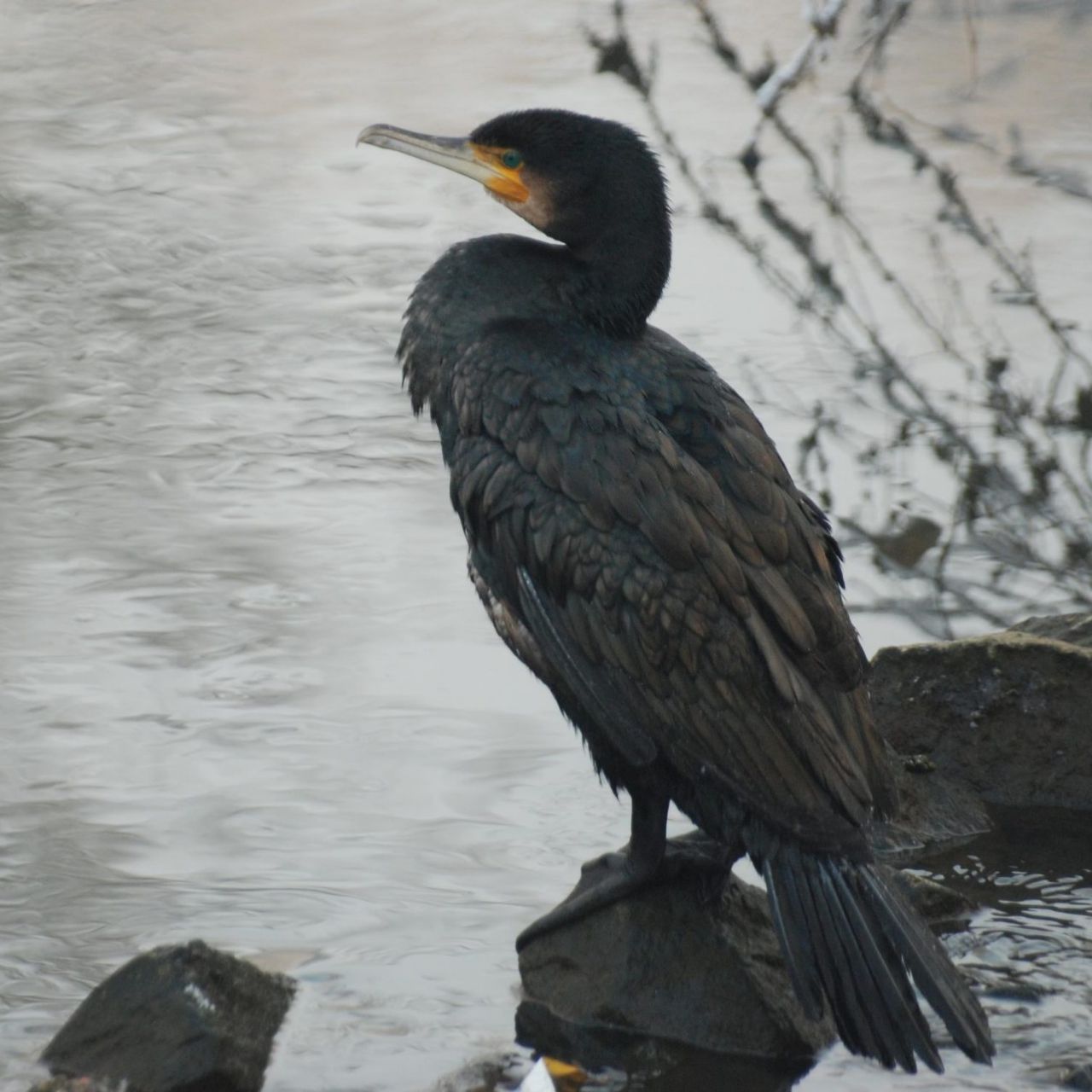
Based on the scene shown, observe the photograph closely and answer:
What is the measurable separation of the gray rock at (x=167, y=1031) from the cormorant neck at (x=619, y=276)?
145 cm

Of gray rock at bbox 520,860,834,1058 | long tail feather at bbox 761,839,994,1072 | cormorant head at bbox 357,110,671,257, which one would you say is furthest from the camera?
cormorant head at bbox 357,110,671,257

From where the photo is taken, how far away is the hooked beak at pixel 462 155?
439 centimetres

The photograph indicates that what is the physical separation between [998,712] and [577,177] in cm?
163

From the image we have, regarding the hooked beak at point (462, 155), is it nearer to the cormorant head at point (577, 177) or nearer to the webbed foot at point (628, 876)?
the cormorant head at point (577, 177)

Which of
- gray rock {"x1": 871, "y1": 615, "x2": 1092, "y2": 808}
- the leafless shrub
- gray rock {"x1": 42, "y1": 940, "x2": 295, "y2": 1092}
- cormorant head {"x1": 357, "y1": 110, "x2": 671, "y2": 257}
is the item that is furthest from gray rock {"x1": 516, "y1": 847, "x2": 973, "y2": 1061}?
the leafless shrub

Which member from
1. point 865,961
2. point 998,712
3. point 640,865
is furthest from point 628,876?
point 998,712

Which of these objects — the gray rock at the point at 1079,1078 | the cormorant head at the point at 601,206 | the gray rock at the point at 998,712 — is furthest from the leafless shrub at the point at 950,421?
the gray rock at the point at 1079,1078

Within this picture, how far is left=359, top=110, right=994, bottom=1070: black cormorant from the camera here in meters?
3.78

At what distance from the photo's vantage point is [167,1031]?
3.82m

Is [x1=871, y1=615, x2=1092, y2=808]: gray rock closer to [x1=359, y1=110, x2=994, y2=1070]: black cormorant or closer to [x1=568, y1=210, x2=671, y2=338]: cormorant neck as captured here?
[x1=359, y1=110, x2=994, y2=1070]: black cormorant

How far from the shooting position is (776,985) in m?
4.11

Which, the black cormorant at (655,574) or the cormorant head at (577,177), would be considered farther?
the cormorant head at (577,177)

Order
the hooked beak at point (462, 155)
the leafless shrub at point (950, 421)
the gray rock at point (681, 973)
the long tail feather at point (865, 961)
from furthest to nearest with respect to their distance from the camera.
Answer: the leafless shrub at point (950, 421), the hooked beak at point (462, 155), the gray rock at point (681, 973), the long tail feather at point (865, 961)

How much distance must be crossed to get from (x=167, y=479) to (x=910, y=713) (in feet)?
9.52
